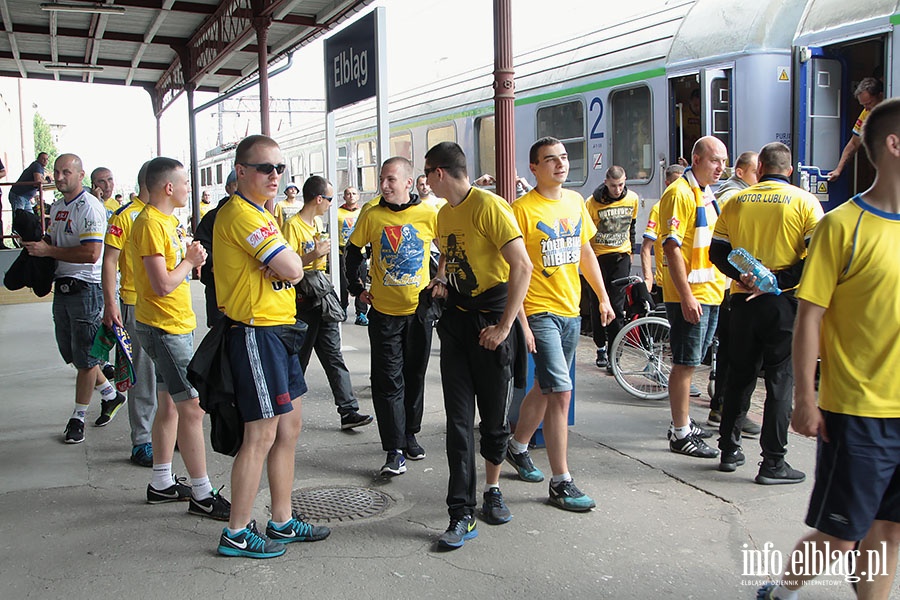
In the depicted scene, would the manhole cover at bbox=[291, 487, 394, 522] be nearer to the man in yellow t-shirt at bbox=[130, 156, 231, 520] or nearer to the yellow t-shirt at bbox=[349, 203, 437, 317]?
the man in yellow t-shirt at bbox=[130, 156, 231, 520]

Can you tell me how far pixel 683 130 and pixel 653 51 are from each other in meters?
1.06

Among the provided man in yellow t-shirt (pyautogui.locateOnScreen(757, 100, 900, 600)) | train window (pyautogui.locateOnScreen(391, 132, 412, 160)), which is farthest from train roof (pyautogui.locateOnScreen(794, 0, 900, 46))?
train window (pyautogui.locateOnScreen(391, 132, 412, 160))

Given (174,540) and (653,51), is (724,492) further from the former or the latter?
(653,51)

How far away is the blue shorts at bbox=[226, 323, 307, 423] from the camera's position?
12.4ft

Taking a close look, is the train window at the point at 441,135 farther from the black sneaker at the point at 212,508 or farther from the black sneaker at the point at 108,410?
the black sneaker at the point at 212,508

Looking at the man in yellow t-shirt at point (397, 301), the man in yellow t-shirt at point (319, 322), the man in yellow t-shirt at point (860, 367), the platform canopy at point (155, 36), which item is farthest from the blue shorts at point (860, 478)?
the platform canopy at point (155, 36)

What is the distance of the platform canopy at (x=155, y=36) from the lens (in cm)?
1260

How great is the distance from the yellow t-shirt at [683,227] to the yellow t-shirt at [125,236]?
3.49 metres

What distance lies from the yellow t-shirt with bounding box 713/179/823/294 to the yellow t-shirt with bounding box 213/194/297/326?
Result: 2.81 metres

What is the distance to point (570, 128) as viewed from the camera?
1124cm

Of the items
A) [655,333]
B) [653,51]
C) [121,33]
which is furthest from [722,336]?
[121,33]

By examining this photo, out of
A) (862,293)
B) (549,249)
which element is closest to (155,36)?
(549,249)

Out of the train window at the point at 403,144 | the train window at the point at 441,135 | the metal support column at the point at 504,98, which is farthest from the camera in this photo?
the train window at the point at 403,144

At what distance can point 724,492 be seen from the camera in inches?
189
